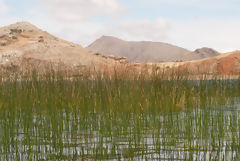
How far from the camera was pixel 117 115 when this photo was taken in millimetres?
3766

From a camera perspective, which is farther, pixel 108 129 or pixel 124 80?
pixel 124 80

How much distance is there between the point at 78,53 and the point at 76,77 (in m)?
19.6

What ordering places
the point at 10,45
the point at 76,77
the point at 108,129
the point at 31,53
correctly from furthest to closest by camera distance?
the point at 10,45 < the point at 31,53 < the point at 76,77 < the point at 108,129

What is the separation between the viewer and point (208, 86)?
526 centimetres

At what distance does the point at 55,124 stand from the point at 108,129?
64 centimetres

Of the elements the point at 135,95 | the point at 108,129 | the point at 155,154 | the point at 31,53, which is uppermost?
the point at 31,53

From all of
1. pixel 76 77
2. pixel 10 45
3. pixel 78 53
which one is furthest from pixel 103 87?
pixel 10 45

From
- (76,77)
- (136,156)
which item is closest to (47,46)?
(76,77)

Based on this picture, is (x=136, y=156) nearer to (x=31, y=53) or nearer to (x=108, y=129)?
(x=108, y=129)

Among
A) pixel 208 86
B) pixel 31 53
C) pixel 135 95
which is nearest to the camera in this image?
pixel 135 95

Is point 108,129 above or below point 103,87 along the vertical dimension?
below

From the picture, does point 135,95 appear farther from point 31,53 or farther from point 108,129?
point 31,53

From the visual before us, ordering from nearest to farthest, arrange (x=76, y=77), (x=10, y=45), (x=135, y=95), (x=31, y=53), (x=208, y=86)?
(x=135, y=95) → (x=76, y=77) → (x=208, y=86) → (x=31, y=53) → (x=10, y=45)

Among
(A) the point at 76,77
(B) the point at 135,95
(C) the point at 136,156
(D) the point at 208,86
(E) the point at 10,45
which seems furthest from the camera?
(E) the point at 10,45
